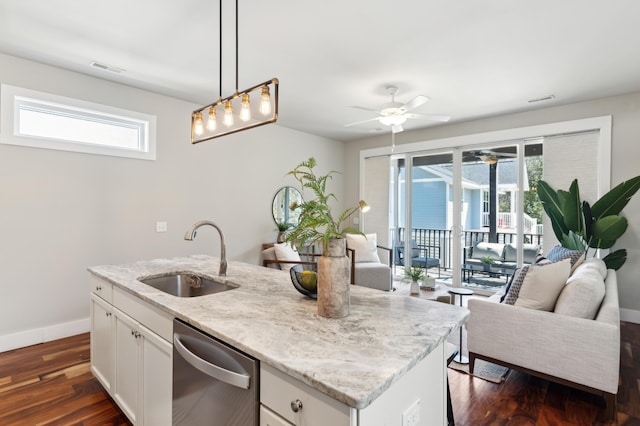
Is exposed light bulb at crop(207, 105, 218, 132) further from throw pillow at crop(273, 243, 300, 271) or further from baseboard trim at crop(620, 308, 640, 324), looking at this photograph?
baseboard trim at crop(620, 308, 640, 324)

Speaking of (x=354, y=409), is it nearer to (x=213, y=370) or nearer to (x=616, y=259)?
(x=213, y=370)

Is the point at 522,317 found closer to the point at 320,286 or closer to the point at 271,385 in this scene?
the point at 320,286

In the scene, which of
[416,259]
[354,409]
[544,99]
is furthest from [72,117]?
[544,99]

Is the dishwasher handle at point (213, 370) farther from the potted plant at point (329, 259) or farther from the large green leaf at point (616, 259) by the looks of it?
the large green leaf at point (616, 259)

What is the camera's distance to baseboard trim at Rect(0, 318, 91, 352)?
9.82ft

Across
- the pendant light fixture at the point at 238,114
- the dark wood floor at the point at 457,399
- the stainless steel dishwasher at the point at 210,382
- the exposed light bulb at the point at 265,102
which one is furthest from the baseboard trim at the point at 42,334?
the exposed light bulb at the point at 265,102

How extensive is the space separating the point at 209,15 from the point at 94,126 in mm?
2080

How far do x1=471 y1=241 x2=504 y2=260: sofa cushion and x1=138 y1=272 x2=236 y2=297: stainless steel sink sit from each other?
441 centimetres

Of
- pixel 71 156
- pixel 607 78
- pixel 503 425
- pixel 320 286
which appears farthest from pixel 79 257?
pixel 607 78

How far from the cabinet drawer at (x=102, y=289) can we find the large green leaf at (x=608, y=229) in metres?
4.64

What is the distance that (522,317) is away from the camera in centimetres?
234

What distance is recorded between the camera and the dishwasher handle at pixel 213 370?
1120 mm

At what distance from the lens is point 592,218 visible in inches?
149

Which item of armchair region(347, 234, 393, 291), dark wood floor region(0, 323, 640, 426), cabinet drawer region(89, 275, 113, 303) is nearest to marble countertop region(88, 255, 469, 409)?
cabinet drawer region(89, 275, 113, 303)
